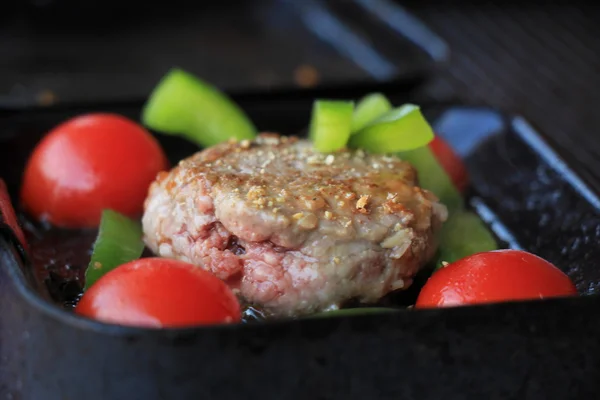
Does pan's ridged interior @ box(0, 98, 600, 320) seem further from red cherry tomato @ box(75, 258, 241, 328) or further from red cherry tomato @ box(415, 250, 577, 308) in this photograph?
red cherry tomato @ box(75, 258, 241, 328)

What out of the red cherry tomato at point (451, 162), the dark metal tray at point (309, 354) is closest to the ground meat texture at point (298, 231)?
the dark metal tray at point (309, 354)

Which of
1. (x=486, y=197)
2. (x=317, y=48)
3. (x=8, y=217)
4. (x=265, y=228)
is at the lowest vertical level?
(x=317, y=48)

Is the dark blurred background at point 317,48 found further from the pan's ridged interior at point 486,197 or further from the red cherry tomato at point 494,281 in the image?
the red cherry tomato at point 494,281

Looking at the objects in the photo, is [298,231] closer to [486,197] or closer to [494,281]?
[494,281]

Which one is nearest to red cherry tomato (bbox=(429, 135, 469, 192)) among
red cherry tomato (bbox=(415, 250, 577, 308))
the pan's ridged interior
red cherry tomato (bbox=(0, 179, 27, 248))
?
the pan's ridged interior

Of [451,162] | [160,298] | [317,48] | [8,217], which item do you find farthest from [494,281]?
[317,48]
